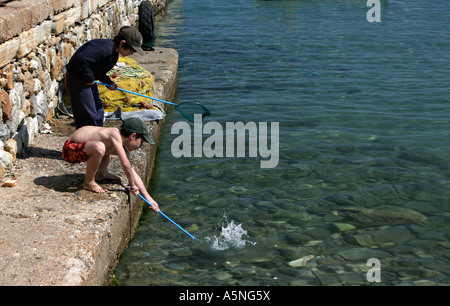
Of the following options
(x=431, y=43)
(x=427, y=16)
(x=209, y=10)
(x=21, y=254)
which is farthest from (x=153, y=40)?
(x=21, y=254)

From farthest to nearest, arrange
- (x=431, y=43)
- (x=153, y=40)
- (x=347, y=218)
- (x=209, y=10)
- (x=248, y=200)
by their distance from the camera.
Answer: (x=209, y=10) → (x=153, y=40) → (x=431, y=43) → (x=248, y=200) → (x=347, y=218)

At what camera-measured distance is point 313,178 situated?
23.9 feet

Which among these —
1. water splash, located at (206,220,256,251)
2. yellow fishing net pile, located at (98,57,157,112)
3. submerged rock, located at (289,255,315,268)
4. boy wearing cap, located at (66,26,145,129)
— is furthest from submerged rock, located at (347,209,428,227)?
yellow fishing net pile, located at (98,57,157,112)

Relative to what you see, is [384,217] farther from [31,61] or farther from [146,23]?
[146,23]

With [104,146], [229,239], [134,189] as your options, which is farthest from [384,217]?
[104,146]

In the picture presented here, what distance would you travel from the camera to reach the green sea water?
5.44 meters

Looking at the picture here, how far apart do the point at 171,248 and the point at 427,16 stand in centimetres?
1586

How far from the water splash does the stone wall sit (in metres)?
2.22

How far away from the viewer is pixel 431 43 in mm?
14875

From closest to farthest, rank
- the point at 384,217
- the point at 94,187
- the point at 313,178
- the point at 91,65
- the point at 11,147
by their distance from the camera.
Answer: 1. the point at 94,187
2. the point at 11,147
3. the point at 384,217
4. the point at 91,65
5. the point at 313,178

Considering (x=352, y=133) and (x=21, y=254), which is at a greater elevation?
(x=21, y=254)

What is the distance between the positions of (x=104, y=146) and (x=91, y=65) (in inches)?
53.7

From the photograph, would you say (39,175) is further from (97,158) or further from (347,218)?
(347,218)
